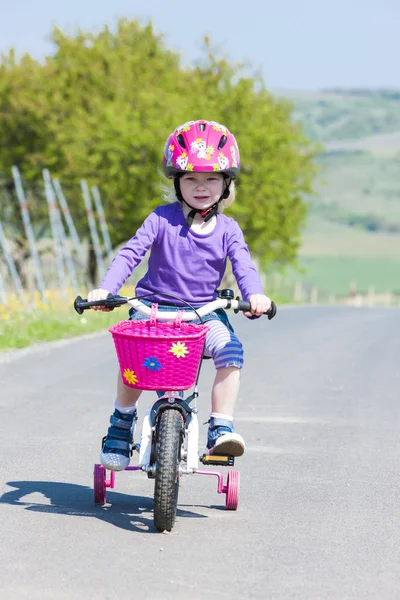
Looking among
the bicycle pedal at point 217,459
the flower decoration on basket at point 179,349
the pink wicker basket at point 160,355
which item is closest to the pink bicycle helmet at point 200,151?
the pink wicker basket at point 160,355

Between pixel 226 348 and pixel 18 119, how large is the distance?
45.2 m

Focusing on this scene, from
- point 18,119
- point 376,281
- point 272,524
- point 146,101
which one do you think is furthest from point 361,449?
point 376,281

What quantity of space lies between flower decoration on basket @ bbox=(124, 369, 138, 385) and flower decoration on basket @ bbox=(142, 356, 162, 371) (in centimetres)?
10

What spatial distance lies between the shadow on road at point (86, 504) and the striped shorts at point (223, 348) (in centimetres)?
85

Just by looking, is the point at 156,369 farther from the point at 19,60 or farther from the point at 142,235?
the point at 19,60

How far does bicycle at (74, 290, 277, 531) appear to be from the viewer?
6199mm

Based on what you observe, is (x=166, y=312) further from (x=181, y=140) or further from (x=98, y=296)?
(x=181, y=140)

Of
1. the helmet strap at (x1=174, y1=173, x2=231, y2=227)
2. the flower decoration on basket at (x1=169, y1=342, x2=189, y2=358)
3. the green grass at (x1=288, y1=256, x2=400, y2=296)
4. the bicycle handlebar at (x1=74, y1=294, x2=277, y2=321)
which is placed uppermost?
the helmet strap at (x1=174, y1=173, x2=231, y2=227)

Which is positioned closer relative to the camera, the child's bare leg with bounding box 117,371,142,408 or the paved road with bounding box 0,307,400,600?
the paved road with bounding box 0,307,400,600

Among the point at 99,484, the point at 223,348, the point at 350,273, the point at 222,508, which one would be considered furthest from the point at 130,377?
the point at 350,273

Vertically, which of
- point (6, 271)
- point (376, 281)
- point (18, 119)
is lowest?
point (376, 281)

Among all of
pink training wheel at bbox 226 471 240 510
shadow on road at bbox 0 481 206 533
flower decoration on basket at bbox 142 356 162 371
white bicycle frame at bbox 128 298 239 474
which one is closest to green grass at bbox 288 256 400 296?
shadow on road at bbox 0 481 206 533

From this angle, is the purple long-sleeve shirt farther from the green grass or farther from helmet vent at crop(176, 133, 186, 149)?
the green grass

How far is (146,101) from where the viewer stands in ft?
157
